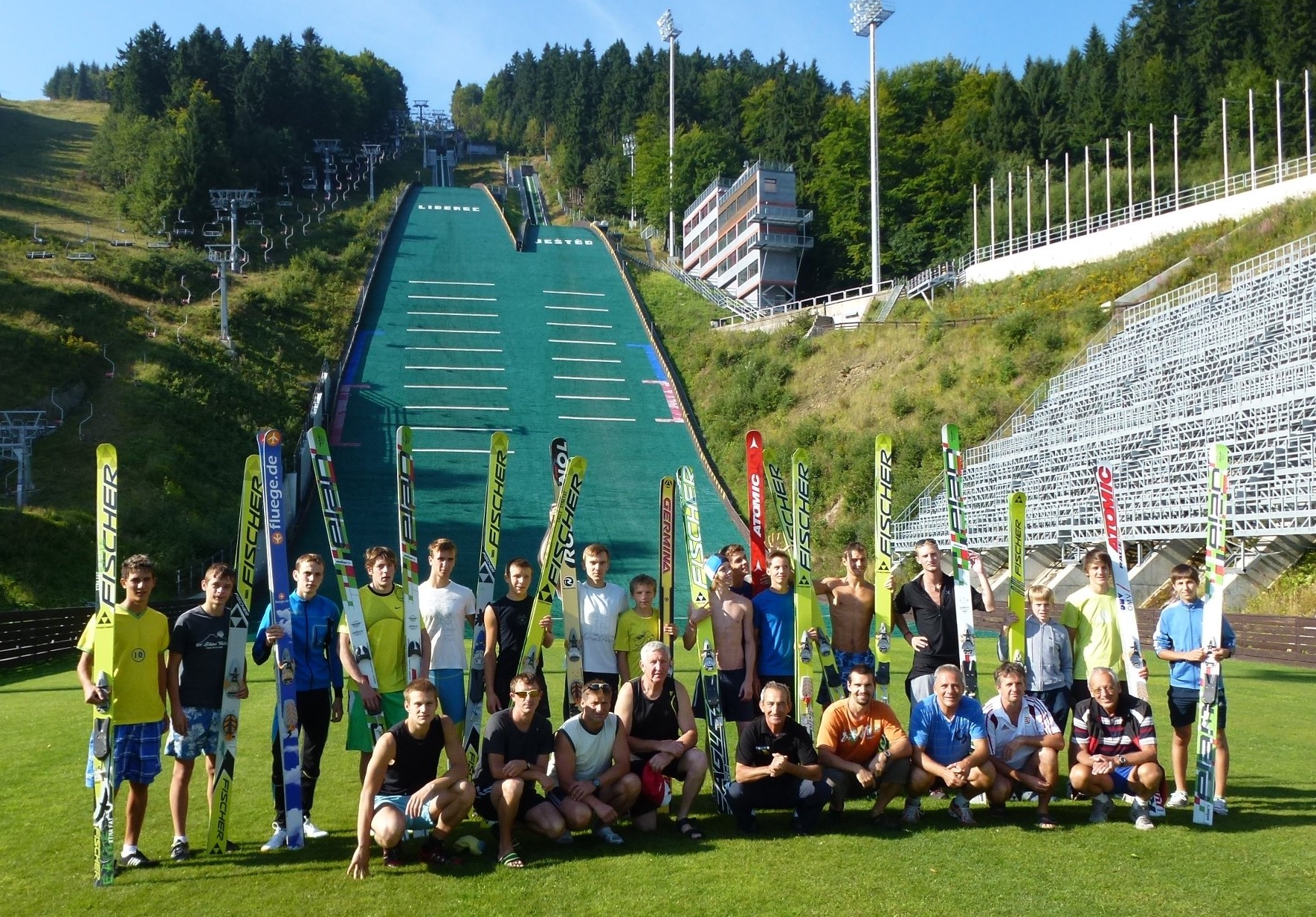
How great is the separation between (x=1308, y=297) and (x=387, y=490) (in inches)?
909

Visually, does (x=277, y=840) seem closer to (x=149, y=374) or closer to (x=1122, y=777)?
(x=1122, y=777)

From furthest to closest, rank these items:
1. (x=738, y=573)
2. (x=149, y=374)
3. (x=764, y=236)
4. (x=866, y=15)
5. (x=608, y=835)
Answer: (x=764, y=236) → (x=866, y=15) → (x=149, y=374) → (x=738, y=573) → (x=608, y=835)

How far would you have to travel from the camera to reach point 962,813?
643 centimetres

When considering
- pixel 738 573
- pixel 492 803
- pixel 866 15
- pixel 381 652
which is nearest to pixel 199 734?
pixel 381 652

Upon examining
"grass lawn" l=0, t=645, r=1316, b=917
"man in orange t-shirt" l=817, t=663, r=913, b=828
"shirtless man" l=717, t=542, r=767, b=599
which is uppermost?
"shirtless man" l=717, t=542, r=767, b=599

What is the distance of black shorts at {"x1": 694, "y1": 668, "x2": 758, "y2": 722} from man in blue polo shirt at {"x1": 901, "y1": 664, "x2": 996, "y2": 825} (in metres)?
1.14

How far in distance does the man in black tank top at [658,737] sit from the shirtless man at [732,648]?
0.67m

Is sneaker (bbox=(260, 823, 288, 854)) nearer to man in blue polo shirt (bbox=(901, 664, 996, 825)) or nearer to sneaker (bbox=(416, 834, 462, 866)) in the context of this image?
sneaker (bbox=(416, 834, 462, 866))

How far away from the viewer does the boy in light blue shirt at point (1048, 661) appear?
7.17m

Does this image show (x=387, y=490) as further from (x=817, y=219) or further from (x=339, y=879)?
(x=817, y=219)

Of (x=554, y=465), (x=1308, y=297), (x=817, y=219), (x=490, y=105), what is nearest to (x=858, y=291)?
(x=817, y=219)

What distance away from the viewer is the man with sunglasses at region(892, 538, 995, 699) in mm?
7477

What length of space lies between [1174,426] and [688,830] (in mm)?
21597

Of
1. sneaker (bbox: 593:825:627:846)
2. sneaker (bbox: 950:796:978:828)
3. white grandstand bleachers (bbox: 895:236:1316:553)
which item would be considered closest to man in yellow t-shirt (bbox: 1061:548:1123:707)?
sneaker (bbox: 950:796:978:828)
